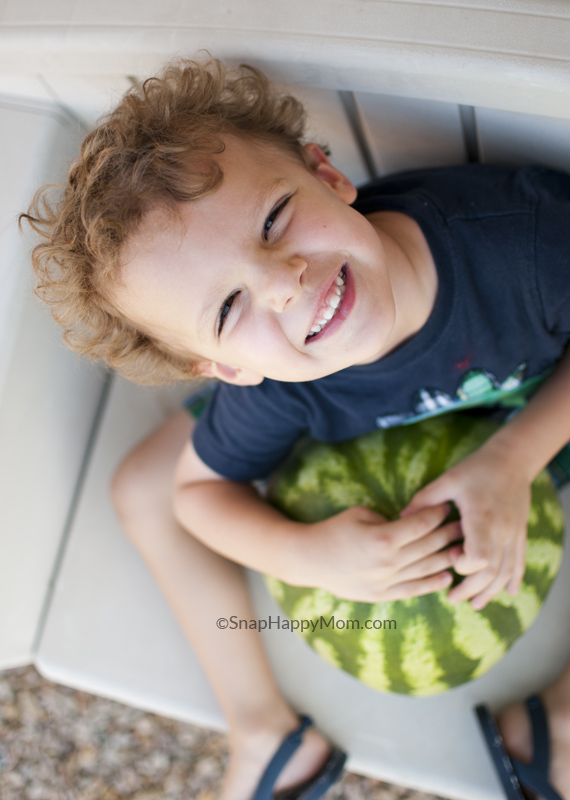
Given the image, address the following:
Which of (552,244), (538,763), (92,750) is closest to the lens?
(552,244)

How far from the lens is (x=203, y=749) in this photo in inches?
69.6

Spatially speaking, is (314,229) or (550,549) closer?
(314,229)

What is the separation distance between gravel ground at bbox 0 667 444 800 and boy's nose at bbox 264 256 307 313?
4.64 feet

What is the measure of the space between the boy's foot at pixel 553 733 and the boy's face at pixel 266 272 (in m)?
0.77

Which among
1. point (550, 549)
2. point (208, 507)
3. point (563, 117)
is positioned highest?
point (563, 117)

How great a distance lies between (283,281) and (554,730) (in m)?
0.95

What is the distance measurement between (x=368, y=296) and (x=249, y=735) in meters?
0.94

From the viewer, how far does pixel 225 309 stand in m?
0.84


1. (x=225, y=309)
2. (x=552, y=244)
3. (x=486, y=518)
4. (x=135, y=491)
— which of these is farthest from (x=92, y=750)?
(x=552, y=244)

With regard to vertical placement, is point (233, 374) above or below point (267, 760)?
above

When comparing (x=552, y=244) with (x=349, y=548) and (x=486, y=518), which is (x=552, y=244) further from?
(x=349, y=548)

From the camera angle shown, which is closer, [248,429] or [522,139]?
[522,139]

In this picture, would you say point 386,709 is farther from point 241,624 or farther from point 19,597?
point 19,597

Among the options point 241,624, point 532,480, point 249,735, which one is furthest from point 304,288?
point 249,735
